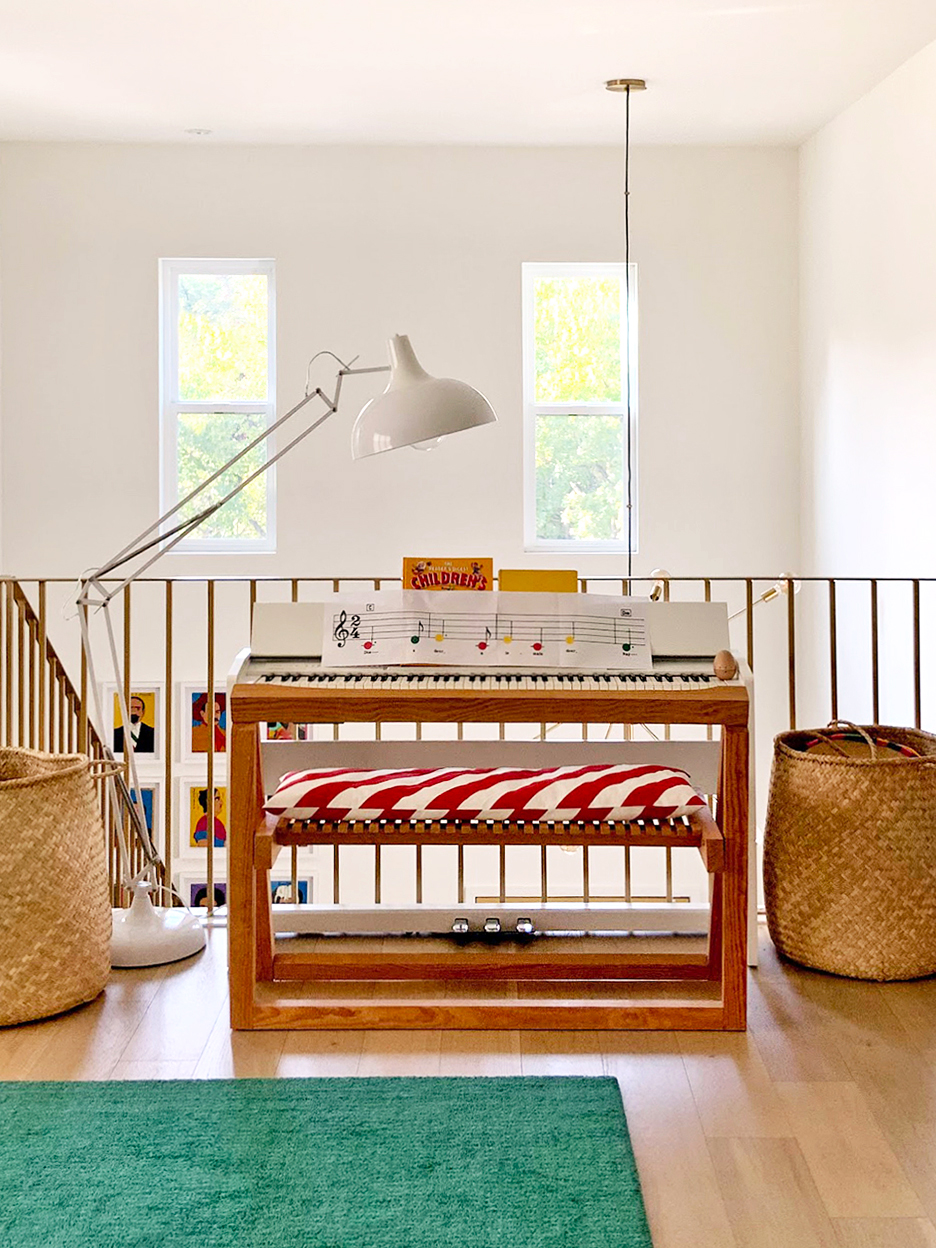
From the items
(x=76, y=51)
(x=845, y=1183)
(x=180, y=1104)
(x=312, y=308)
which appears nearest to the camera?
(x=845, y=1183)

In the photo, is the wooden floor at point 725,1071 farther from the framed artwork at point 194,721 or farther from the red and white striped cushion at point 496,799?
the framed artwork at point 194,721

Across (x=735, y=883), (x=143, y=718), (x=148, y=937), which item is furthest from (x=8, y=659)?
(x=143, y=718)

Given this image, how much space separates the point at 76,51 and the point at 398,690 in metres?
3.29

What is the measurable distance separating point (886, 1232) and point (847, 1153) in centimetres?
24

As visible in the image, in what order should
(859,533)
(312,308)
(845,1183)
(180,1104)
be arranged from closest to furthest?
(845,1183) < (180,1104) < (859,533) < (312,308)

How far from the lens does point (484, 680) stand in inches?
107

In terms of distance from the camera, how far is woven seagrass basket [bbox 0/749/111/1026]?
2635 mm

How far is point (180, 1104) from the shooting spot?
228 centimetres

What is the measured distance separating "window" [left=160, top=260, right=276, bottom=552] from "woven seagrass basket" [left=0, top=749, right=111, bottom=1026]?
11.4 ft

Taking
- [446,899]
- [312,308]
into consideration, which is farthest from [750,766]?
[312,308]

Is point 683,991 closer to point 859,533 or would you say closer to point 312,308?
point 859,533

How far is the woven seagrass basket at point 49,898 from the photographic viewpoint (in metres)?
2.63

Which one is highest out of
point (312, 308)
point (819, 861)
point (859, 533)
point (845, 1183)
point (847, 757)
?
point (312, 308)

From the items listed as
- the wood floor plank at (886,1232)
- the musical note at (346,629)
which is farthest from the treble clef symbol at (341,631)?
the wood floor plank at (886,1232)
